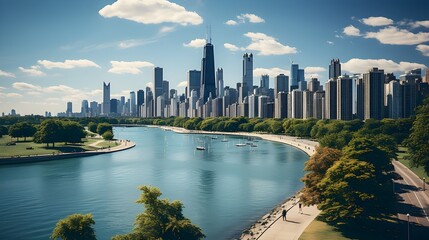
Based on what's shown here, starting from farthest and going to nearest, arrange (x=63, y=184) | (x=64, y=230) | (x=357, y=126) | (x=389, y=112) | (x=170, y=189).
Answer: (x=389, y=112), (x=357, y=126), (x=63, y=184), (x=170, y=189), (x=64, y=230)

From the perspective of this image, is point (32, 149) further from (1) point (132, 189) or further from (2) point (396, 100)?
(2) point (396, 100)

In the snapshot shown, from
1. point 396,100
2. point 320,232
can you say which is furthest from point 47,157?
point 396,100

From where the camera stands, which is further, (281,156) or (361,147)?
(281,156)

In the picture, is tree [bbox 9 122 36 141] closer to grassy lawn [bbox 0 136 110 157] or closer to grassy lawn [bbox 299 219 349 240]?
grassy lawn [bbox 0 136 110 157]

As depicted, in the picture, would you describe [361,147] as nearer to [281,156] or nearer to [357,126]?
[281,156]

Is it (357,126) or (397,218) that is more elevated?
(357,126)

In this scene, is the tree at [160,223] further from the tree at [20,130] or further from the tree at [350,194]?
the tree at [20,130]

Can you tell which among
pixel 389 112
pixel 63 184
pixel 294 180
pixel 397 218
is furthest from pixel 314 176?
pixel 389 112

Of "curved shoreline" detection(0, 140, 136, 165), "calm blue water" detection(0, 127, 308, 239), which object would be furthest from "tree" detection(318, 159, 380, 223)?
"curved shoreline" detection(0, 140, 136, 165)
